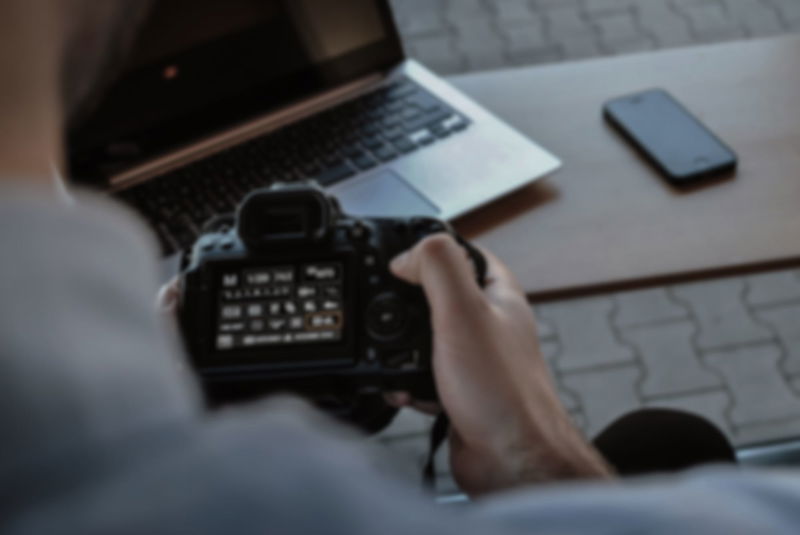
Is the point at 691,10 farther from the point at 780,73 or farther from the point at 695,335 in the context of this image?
the point at 780,73

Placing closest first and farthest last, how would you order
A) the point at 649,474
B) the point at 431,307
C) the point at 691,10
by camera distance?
the point at 431,307
the point at 649,474
the point at 691,10

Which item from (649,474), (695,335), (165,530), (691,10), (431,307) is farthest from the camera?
(691,10)

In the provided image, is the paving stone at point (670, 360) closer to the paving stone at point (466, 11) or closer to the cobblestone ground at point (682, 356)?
the cobblestone ground at point (682, 356)

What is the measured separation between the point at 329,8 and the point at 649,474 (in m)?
0.62

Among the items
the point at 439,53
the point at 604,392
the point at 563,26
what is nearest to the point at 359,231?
the point at 604,392

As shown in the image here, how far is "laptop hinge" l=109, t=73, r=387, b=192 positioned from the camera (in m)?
0.91

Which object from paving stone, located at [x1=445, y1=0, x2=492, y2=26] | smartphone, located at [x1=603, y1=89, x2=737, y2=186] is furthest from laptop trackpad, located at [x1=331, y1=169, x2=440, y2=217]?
paving stone, located at [x1=445, y1=0, x2=492, y2=26]

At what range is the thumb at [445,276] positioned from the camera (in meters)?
0.63

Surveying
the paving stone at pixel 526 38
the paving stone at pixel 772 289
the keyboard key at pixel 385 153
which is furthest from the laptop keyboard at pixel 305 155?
the paving stone at pixel 526 38

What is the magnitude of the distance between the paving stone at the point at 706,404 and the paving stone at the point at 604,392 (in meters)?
0.05

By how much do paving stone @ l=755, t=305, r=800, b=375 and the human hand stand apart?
1108 mm

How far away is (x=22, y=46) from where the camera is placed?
0.61ft

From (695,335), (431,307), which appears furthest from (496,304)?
(695,335)

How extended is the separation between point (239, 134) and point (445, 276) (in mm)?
411
